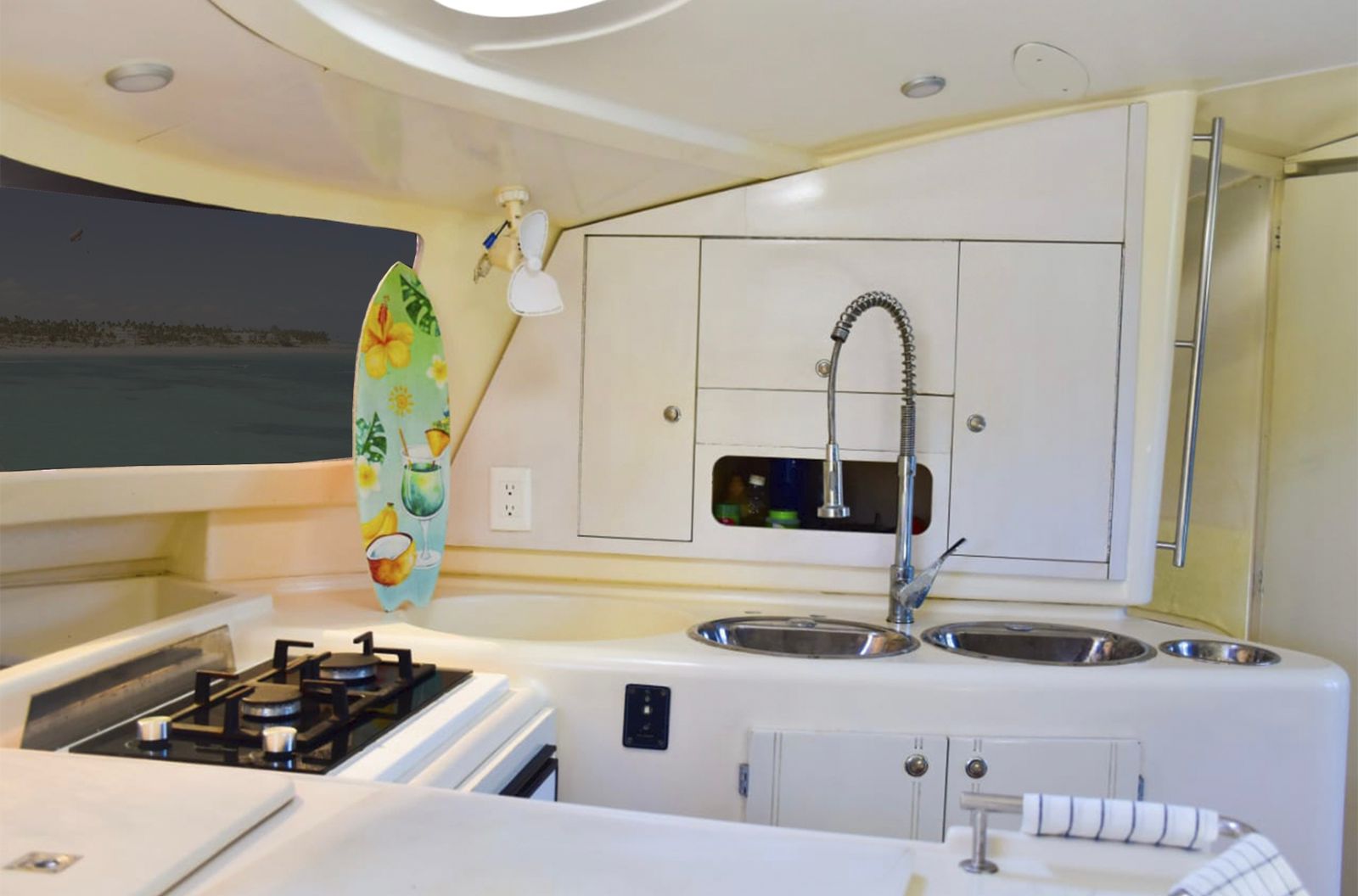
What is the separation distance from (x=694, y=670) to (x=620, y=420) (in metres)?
0.72

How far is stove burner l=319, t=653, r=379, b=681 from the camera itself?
1499 millimetres

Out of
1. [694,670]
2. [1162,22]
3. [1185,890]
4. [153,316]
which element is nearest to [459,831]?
[1185,890]

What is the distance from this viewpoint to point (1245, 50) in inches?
69.3

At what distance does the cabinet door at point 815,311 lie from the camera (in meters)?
2.15

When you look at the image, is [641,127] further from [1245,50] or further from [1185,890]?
Result: [1185,890]

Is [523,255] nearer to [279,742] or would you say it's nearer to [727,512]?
[727,512]

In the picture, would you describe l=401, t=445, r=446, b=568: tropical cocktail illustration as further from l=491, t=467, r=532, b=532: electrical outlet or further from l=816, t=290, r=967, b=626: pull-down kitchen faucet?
l=816, t=290, r=967, b=626: pull-down kitchen faucet

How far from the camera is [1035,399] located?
214 centimetres

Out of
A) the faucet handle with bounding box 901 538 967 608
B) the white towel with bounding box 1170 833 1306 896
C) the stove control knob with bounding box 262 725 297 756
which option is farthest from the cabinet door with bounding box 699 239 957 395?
the white towel with bounding box 1170 833 1306 896

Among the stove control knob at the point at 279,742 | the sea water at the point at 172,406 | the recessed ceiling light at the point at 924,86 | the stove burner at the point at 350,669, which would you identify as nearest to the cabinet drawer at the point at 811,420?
the recessed ceiling light at the point at 924,86

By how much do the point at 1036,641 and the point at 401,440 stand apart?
132 cm

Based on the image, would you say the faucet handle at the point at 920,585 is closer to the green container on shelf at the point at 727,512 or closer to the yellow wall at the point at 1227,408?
the green container on shelf at the point at 727,512

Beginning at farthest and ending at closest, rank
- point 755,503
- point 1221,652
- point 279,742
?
point 755,503 → point 1221,652 → point 279,742

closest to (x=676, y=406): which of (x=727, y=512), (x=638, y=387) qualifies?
(x=638, y=387)
